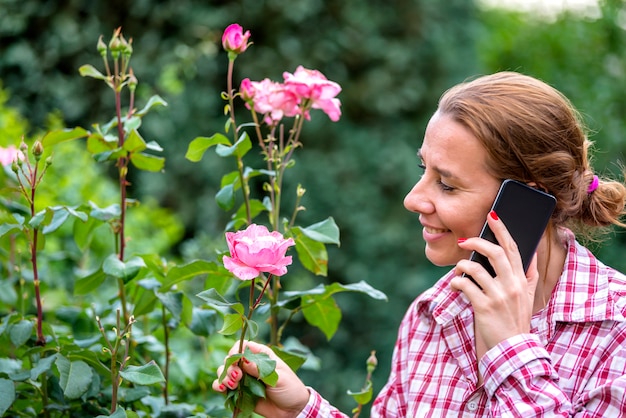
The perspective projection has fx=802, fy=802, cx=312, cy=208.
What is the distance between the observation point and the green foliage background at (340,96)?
4.11m

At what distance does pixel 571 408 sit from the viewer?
4.14 ft

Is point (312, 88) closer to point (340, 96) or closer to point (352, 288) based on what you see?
point (352, 288)

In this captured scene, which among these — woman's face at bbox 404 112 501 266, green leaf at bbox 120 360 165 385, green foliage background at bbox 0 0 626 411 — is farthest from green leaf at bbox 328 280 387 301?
green foliage background at bbox 0 0 626 411

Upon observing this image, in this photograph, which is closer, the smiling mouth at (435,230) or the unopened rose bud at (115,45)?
the smiling mouth at (435,230)

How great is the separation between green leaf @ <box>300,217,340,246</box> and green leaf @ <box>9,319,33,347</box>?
53 centimetres

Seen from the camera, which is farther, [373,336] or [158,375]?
[373,336]

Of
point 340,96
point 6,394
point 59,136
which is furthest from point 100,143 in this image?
point 340,96

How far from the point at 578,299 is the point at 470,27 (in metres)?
3.80

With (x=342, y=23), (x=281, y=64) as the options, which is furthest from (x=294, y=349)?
(x=342, y=23)

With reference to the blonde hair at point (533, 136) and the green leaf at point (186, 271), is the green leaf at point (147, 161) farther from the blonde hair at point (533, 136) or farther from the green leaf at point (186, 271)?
the blonde hair at point (533, 136)

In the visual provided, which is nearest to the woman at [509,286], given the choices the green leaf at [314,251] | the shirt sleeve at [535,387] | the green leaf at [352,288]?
the shirt sleeve at [535,387]

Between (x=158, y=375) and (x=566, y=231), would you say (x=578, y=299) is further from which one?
(x=158, y=375)

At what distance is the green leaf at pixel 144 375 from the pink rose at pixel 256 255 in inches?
8.6

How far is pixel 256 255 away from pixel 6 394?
544 mm
